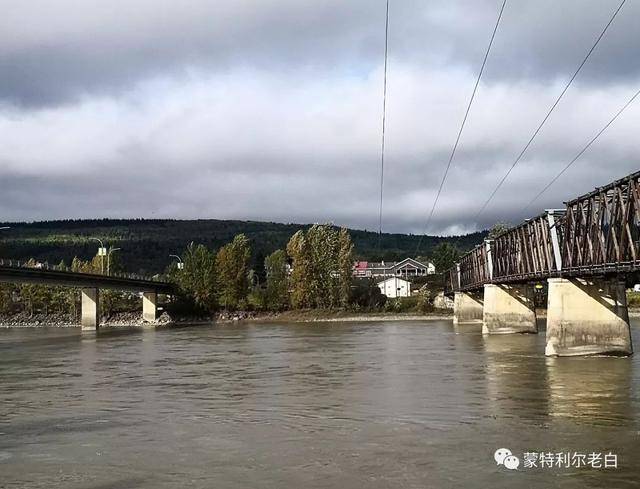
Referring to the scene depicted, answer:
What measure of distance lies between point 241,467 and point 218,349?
55.2 meters

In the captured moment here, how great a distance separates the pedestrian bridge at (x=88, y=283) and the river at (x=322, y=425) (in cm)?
8741

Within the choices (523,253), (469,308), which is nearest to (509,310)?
(523,253)

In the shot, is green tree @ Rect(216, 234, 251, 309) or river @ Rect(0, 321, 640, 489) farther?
green tree @ Rect(216, 234, 251, 309)

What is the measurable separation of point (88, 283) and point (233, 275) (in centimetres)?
4531

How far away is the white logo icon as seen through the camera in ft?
61.8

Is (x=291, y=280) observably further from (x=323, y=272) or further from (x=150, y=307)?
(x=150, y=307)

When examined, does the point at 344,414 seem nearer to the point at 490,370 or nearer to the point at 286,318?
the point at 490,370

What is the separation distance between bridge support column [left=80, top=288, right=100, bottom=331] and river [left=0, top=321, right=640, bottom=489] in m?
108

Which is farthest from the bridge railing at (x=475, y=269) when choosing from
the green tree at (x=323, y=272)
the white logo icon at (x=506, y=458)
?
the white logo icon at (x=506, y=458)

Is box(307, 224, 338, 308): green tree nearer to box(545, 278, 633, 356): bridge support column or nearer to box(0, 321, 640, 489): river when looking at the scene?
box(545, 278, 633, 356): bridge support column

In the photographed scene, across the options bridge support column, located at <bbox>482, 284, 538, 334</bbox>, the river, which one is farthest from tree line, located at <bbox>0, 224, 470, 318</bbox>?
the river

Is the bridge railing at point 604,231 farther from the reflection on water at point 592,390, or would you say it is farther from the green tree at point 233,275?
the green tree at point 233,275

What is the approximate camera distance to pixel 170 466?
19562 millimetres

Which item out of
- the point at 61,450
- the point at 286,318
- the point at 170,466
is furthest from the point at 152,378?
the point at 286,318
